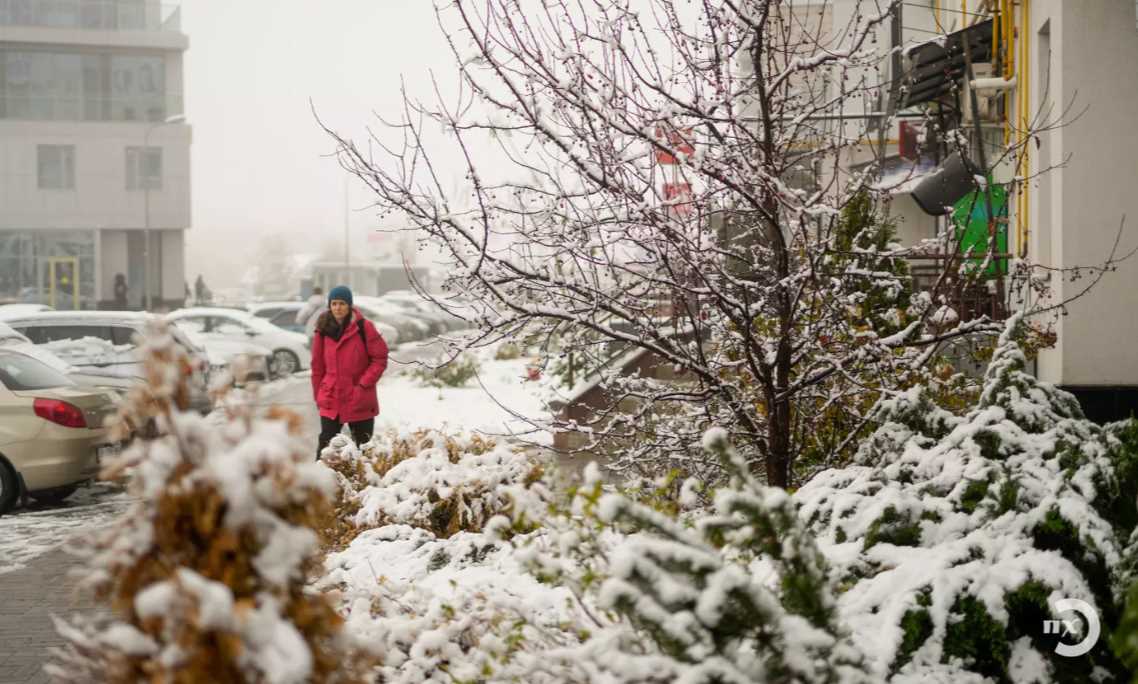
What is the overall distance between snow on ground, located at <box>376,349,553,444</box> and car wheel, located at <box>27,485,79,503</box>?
345 centimetres

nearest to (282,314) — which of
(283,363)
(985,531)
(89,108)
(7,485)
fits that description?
(283,363)

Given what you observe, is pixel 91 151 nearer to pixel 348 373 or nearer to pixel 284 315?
pixel 284 315

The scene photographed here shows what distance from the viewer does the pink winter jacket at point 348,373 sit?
34.1ft

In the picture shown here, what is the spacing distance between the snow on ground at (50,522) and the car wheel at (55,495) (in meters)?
0.07

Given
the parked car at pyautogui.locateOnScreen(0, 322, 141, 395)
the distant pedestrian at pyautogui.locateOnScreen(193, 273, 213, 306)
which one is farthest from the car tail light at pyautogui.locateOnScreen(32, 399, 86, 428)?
the distant pedestrian at pyautogui.locateOnScreen(193, 273, 213, 306)

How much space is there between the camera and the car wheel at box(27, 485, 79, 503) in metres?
11.0

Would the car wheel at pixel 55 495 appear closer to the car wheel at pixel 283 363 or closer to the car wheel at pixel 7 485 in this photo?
the car wheel at pixel 7 485

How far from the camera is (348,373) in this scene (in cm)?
1045

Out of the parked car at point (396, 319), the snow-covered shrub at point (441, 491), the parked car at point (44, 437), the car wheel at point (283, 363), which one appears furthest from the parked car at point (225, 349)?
the parked car at point (396, 319)

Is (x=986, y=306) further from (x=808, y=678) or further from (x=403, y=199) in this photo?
(x=808, y=678)

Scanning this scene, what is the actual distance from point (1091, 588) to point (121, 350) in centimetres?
1380

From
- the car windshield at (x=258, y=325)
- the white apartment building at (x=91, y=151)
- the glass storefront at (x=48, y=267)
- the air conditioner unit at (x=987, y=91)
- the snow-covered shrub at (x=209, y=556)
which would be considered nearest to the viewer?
the snow-covered shrub at (x=209, y=556)

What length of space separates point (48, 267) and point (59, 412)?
155 ft

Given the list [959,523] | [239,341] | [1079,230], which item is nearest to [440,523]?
[959,523]
